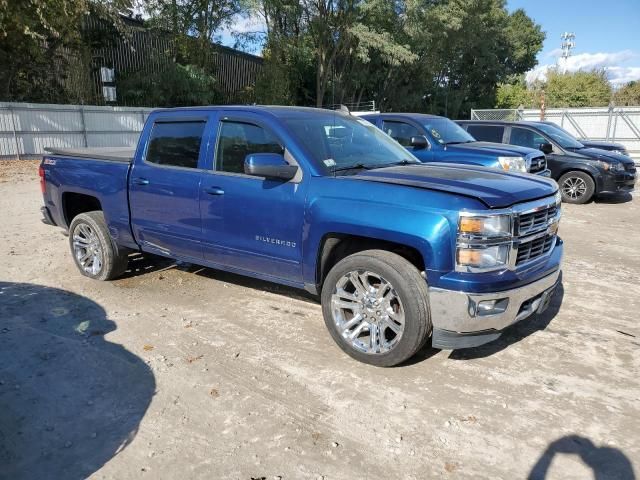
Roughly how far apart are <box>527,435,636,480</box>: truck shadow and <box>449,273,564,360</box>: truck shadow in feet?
3.73

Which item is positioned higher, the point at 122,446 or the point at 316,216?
the point at 316,216

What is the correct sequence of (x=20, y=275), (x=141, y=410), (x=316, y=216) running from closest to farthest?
1. (x=141, y=410)
2. (x=316, y=216)
3. (x=20, y=275)

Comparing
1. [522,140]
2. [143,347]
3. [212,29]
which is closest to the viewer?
[143,347]

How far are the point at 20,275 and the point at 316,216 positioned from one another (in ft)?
13.2

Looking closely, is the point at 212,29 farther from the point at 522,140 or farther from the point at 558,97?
the point at 558,97

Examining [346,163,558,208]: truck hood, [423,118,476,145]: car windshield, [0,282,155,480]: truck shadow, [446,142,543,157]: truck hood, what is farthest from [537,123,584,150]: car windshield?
[0,282,155,480]: truck shadow

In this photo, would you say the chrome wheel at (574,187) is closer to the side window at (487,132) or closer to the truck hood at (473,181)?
the side window at (487,132)

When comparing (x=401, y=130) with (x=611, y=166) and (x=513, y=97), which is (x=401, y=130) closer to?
(x=611, y=166)

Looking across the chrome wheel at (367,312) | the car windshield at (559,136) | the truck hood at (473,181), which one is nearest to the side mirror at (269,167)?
the truck hood at (473,181)

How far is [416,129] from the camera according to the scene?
9633 millimetres

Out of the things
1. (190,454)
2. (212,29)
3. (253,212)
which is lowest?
(190,454)

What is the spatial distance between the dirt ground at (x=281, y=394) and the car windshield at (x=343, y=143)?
1.48 meters

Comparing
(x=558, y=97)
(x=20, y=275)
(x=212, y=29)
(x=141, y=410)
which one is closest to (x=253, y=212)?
(x=141, y=410)

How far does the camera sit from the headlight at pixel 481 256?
3424 mm
